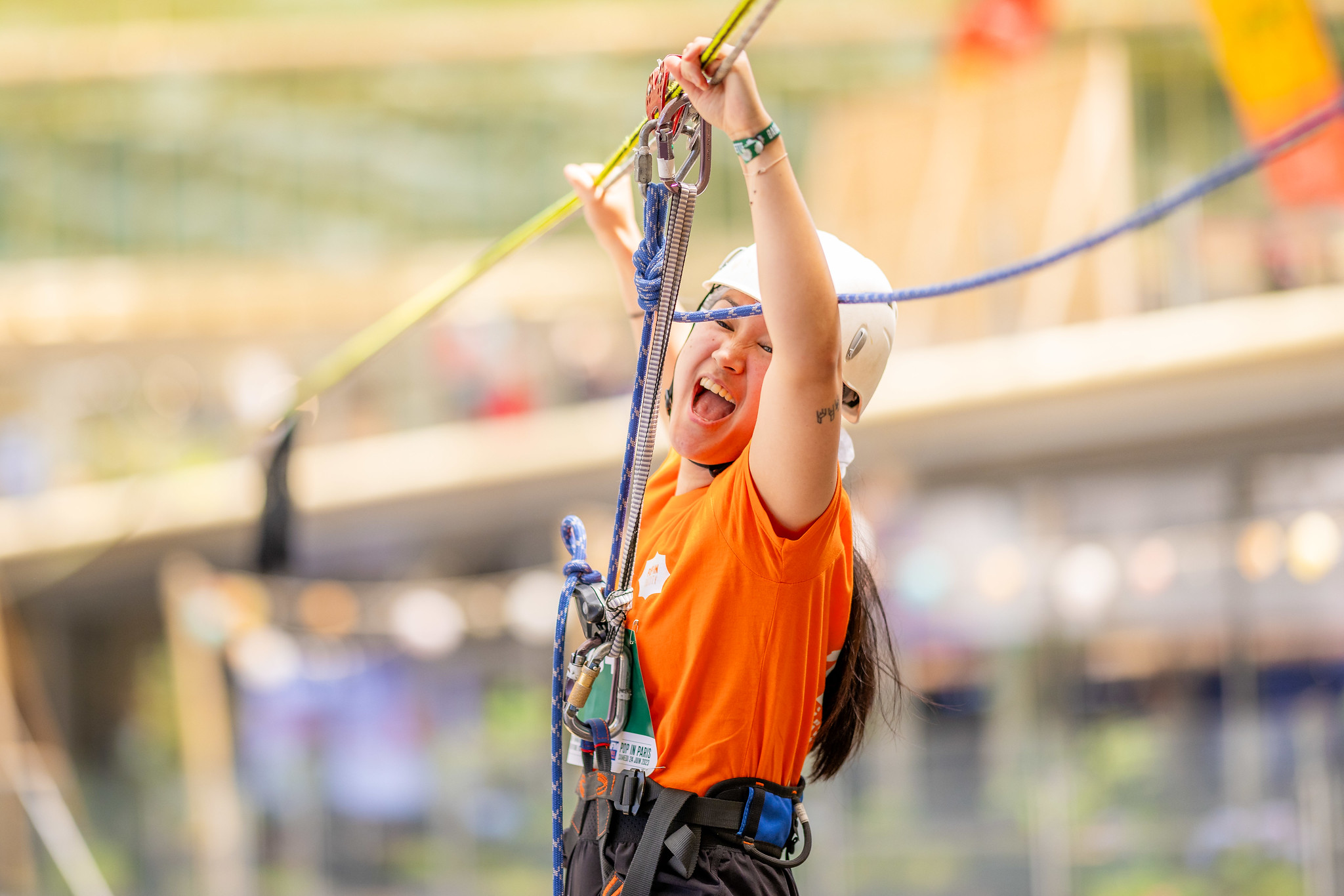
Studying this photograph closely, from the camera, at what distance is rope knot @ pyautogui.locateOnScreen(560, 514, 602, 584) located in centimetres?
159

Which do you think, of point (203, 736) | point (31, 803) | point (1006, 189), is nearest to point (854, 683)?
point (1006, 189)

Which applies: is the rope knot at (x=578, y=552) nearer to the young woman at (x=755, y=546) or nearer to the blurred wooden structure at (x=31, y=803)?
the young woman at (x=755, y=546)

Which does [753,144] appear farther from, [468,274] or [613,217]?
[468,274]

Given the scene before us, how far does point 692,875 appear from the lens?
1.48m

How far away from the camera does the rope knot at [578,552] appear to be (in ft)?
5.23

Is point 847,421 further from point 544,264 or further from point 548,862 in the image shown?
point 544,264

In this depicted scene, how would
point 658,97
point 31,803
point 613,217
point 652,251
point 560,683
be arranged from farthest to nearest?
1. point 31,803
2. point 613,217
3. point 560,683
4. point 652,251
5. point 658,97

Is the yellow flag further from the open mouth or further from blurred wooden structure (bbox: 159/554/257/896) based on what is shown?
blurred wooden structure (bbox: 159/554/257/896)

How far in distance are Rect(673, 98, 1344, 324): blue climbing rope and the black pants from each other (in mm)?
587

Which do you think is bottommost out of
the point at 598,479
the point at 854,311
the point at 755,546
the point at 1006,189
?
the point at 598,479

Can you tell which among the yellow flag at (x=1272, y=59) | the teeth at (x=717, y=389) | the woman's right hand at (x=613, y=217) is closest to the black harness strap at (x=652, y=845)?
the teeth at (x=717, y=389)

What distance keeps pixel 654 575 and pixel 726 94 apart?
0.58 meters

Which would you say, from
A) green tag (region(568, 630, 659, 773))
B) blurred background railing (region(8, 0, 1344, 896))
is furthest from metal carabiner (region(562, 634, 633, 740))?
blurred background railing (region(8, 0, 1344, 896))

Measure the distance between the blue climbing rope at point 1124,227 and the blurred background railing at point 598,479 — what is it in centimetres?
423
